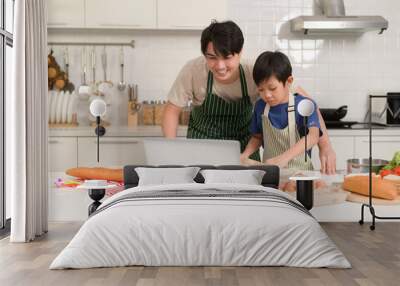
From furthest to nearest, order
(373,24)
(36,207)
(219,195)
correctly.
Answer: (373,24) → (36,207) → (219,195)

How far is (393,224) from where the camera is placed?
253 inches

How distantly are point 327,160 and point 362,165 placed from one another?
369 mm

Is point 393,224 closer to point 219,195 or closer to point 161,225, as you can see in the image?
point 219,195

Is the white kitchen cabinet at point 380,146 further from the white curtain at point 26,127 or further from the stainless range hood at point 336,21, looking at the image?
the white curtain at point 26,127

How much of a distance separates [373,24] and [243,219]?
3.46 m

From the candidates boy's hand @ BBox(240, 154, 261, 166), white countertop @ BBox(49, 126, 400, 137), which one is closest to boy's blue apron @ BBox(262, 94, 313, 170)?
boy's hand @ BBox(240, 154, 261, 166)

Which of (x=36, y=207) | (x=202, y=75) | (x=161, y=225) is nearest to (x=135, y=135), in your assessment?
(x=202, y=75)

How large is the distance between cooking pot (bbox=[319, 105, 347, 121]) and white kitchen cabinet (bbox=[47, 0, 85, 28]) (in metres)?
2.77

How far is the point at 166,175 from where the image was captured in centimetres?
588

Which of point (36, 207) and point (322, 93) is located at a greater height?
point (322, 93)

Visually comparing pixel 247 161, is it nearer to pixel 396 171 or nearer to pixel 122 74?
pixel 396 171

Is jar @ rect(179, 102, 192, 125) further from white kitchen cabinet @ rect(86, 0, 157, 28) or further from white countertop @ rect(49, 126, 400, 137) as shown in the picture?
white kitchen cabinet @ rect(86, 0, 157, 28)

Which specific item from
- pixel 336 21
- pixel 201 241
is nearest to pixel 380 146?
pixel 336 21

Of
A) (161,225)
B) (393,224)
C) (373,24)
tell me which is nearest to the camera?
(161,225)
